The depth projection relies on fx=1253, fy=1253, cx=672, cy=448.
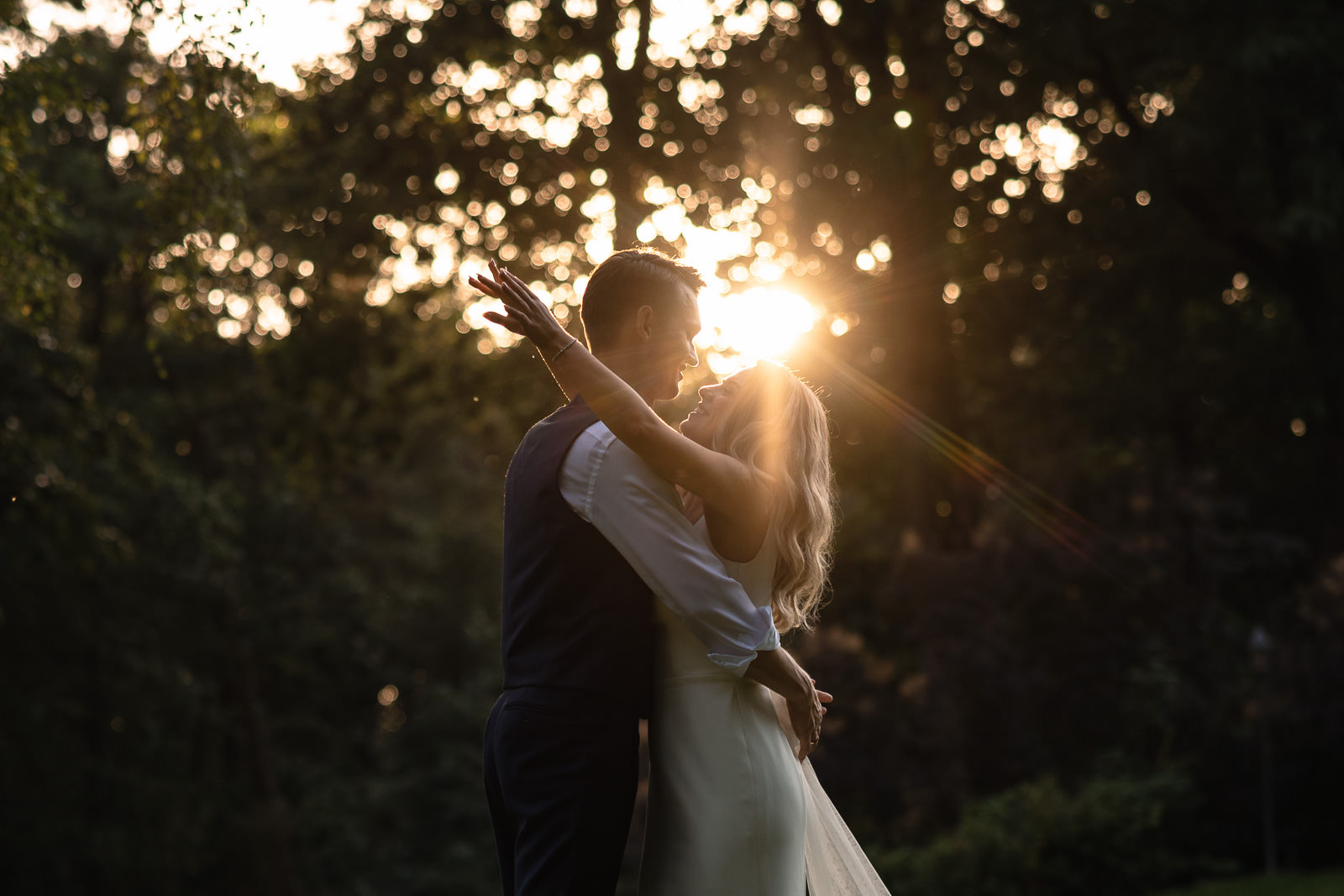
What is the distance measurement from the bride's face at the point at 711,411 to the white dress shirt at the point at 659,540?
0.28 meters

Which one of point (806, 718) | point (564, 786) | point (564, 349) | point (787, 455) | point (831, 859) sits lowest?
point (831, 859)

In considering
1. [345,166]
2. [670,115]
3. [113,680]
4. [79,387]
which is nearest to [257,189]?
[345,166]

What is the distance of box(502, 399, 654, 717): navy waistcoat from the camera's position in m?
2.64

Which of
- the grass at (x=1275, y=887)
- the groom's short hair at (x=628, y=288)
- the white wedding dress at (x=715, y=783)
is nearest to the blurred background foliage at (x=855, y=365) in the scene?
the grass at (x=1275, y=887)

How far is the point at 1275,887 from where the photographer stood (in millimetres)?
11320

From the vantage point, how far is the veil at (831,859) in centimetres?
319

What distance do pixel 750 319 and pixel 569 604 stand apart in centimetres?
910

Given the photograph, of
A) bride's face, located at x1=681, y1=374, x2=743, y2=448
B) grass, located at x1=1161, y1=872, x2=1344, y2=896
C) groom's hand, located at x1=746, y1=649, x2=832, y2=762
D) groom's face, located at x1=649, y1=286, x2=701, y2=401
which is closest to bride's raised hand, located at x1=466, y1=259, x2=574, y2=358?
groom's face, located at x1=649, y1=286, x2=701, y2=401

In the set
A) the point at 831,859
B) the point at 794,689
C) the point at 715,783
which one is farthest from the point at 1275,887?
the point at 715,783

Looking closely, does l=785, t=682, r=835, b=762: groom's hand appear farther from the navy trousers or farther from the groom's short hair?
the groom's short hair

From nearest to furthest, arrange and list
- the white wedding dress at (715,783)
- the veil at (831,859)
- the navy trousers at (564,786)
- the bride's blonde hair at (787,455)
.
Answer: the navy trousers at (564,786)
the white wedding dress at (715,783)
the bride's blonde hair at (787,455)
the veil at (831,859)

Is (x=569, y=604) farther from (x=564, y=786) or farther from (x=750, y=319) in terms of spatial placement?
(x=750, y=319)

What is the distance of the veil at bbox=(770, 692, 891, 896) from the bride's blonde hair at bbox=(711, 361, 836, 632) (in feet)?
1.66

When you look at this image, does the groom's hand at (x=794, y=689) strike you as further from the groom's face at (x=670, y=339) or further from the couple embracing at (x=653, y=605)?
the groom's face at (x=670, y=339)
